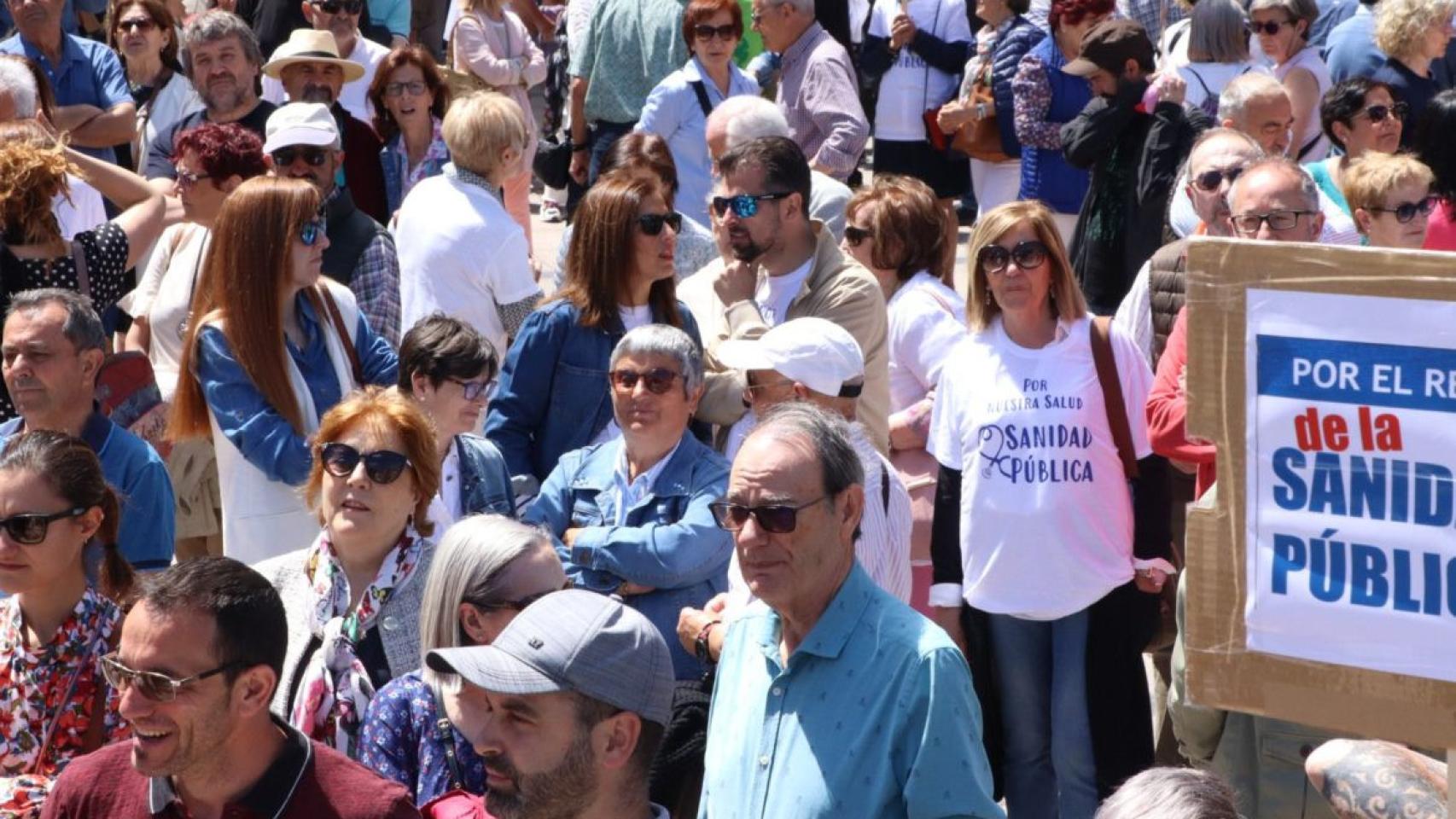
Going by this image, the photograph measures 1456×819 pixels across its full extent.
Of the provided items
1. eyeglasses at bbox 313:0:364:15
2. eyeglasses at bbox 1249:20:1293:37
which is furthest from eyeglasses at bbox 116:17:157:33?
eyeglasses at bbox 1249:20:1293:37

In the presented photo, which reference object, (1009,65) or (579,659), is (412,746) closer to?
(579,659)

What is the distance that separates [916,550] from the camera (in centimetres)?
573

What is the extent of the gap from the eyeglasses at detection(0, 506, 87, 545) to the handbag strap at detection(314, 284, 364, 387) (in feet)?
4.99

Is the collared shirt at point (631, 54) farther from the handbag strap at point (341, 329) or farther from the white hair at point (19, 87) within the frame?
the handbag strap at point (341, 329)

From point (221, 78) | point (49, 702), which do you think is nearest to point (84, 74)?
point (221, 78)

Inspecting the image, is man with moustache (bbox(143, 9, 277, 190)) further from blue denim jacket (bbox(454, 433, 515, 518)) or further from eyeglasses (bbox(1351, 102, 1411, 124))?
eyeglasses (bbox(1351, 102, 1411, 124))

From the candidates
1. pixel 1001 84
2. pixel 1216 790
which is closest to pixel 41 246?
pixel 1216 790

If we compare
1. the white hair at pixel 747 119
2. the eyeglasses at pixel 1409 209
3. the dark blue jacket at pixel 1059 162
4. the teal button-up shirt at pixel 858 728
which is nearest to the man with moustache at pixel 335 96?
the white hair at pixel 747 119

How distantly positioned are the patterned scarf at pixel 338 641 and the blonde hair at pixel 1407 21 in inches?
231

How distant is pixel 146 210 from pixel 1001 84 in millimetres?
4859

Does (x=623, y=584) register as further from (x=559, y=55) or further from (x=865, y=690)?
(x=559, y=55)

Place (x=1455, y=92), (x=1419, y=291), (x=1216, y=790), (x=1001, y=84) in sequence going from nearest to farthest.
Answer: (x=1419, y=291) → (x=1216, y=790) → (x=1455, y=92) → (x=1001, y=84)

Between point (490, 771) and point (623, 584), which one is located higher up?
point (490, 771)

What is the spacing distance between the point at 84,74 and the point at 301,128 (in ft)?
8.59
